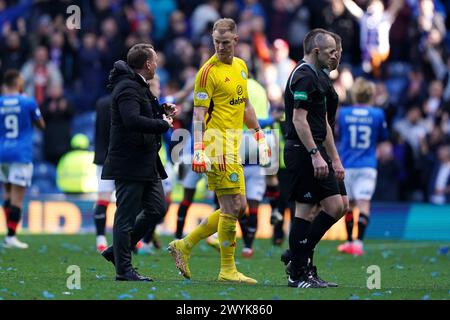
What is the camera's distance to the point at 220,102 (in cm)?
1198

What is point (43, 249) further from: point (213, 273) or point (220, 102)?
point (220, 102)

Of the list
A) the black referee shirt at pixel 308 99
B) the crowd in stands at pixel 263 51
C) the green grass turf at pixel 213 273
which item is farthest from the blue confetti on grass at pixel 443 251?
the black referee shirt at pixel 308 99

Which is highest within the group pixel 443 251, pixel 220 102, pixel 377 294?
pixel 220 102

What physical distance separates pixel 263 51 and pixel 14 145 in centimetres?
826

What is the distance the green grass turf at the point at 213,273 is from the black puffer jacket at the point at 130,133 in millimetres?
1085

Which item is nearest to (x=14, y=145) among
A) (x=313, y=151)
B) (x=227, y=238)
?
(x=227, y=238)

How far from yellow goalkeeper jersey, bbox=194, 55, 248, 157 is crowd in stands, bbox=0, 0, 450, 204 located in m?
10.9

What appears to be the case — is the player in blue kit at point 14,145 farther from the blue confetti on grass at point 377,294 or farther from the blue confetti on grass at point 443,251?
the blue confetti on grass at point 377,294

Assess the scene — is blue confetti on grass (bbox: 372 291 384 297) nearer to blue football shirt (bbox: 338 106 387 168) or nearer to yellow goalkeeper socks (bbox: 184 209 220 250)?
yellow goalkeeper socks (bbox: 184 209 220 250)

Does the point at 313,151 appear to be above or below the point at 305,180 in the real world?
above

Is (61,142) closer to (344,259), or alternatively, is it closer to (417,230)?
(417,230)

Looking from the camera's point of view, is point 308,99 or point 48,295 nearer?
point 48,295

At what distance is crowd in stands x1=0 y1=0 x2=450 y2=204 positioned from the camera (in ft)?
77.5

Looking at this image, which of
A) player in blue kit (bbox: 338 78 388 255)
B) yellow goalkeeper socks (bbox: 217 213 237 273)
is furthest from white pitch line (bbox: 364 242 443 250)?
yellow goalkeeper socks (bbox: 217 213 237 273)
